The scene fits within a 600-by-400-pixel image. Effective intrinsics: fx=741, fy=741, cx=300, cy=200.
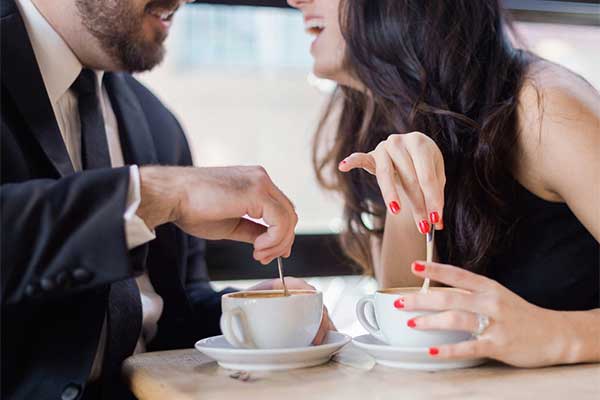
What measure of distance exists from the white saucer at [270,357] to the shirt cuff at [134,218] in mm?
181

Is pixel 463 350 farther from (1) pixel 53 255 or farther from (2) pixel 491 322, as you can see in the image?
(1) pixel 53 255

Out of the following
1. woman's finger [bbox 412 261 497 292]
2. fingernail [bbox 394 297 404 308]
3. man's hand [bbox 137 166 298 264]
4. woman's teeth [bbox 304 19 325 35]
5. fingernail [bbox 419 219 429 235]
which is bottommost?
fingernail [bbox 394 297 404 308]

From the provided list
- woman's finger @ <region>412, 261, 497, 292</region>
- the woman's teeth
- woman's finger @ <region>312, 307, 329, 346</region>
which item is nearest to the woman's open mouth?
the woman's teeth

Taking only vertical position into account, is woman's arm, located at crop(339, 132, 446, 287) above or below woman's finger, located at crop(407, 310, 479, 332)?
above

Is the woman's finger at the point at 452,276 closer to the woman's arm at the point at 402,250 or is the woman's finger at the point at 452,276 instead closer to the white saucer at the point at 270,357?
the white saucer at the point at 270,357

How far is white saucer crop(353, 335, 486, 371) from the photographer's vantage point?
961mm

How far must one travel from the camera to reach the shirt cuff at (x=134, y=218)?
95 cm

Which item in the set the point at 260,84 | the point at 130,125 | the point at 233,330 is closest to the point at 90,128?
the point at 130,125

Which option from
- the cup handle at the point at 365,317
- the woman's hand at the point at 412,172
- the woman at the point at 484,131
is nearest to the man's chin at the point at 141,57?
the woman at the point at 484,131

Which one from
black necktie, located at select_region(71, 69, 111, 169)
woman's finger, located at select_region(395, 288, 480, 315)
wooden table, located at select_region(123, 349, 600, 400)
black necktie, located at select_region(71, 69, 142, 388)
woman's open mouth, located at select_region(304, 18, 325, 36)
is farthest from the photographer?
woman's open mouth, located at select_region(304, 18, 325, 36)

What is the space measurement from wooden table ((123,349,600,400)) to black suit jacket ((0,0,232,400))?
0.12 meters

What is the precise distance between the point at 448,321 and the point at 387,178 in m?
0.23

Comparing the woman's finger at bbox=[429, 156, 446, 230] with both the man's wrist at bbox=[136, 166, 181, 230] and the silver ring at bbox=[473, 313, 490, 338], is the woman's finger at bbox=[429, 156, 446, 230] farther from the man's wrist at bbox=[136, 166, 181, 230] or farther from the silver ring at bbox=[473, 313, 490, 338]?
the man's wrist at bbox=[136, 166, 181, 230]

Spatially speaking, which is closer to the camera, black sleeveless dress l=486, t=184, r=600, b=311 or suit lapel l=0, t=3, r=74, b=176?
suit lapel l=0, t=3, r=74, b=176
